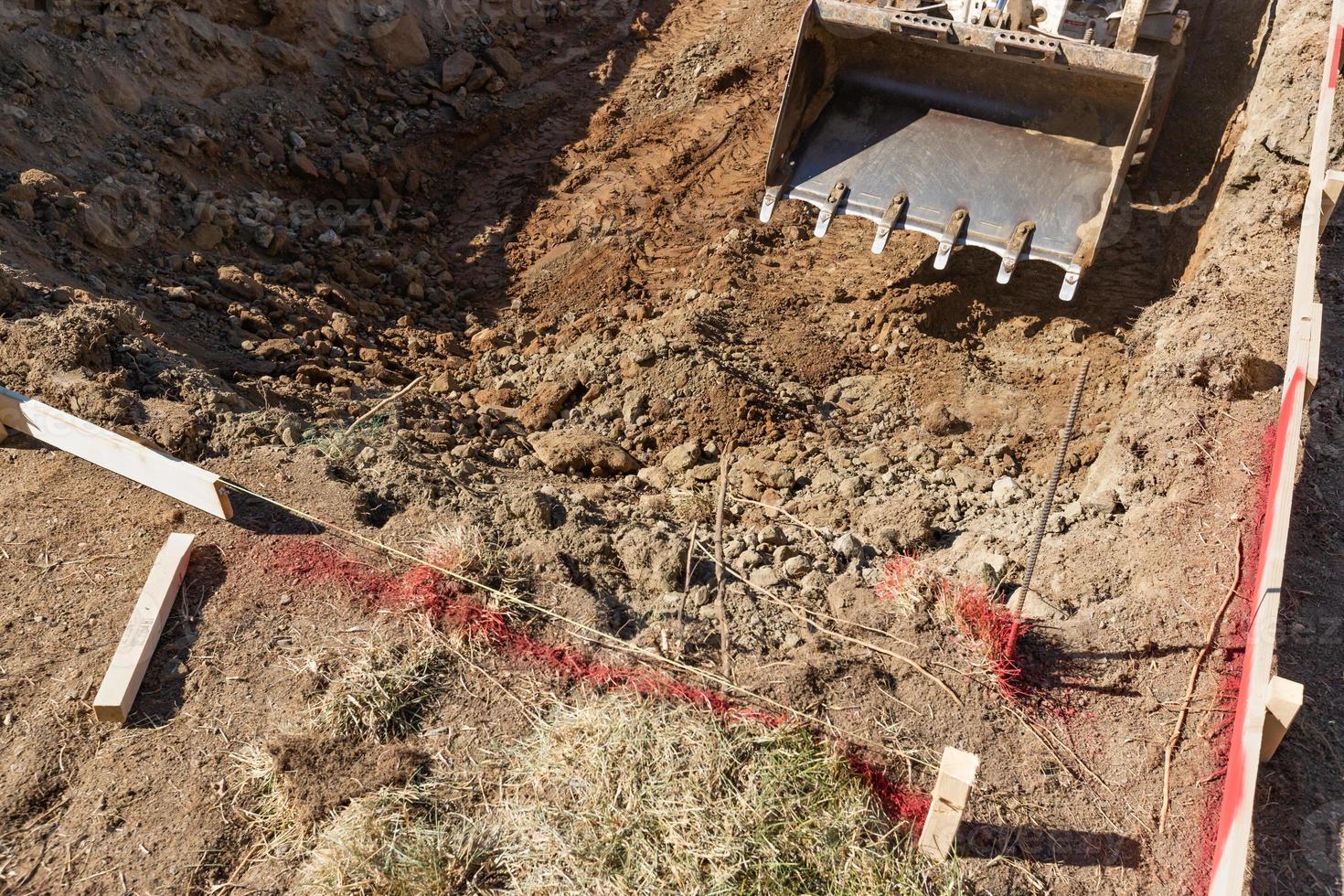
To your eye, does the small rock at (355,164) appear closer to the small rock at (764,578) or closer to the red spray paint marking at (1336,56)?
the small rock at (764,578)

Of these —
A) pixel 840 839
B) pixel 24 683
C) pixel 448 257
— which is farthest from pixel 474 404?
pixel 840 839

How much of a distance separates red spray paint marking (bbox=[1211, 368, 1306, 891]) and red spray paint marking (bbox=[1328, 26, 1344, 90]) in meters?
2.38


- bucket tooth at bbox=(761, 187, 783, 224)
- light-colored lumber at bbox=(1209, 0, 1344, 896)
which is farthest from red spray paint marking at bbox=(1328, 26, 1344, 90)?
bucket tooth at bbox=(761, 187, 783, 224)

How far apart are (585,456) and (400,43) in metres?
5.83

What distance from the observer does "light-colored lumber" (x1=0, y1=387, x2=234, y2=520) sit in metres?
4.38

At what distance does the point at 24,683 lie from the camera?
150 inches

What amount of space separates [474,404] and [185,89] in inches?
159

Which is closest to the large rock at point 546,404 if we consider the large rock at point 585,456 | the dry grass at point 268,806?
the large rock at point 585,456

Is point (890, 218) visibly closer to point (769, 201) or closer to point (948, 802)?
point (769, 201)

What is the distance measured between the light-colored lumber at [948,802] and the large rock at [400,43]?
8.56 meters

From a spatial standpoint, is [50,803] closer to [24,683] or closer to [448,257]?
[24,683]

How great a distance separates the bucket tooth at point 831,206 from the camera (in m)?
6.25

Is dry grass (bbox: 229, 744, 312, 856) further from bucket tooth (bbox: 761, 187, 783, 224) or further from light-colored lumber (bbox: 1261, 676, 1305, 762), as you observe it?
bucket tooth (bbox: 761, 187, 783, 224)

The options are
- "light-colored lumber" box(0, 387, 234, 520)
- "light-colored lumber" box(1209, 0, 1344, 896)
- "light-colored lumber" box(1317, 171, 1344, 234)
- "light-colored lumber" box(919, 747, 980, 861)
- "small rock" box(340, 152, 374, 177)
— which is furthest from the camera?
"small rock" box(340, 152, 374, 177)
